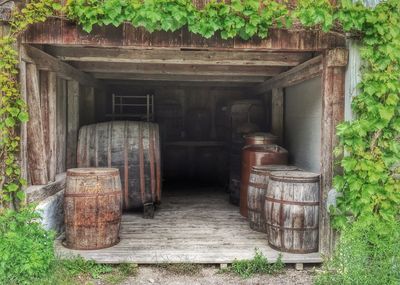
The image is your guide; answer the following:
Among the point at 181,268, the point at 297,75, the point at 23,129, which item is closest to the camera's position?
the point at 23,129

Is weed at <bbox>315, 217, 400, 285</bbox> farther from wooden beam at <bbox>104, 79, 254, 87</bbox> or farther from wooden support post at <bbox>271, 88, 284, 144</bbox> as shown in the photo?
wooden beam at <bbox>104, 79, 254, 87</bbox>

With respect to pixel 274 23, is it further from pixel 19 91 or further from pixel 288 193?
pixel 19 91

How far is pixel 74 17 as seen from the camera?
12.3 ft

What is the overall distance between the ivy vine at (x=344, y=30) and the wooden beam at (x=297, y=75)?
66 centimetres

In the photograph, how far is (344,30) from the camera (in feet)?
12.5

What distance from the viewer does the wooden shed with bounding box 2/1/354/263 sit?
4043 mm

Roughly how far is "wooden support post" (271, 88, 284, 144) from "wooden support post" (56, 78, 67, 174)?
3.53 meters

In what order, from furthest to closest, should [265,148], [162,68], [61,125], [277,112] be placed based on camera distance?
[277,112]
[162,68]
[265,148]
[61,125]

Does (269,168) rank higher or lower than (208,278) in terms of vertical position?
higher

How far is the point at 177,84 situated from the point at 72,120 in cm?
320

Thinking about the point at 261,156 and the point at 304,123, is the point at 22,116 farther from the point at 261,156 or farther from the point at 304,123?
the point at 304,123

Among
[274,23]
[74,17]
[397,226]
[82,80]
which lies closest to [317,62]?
[274,23]

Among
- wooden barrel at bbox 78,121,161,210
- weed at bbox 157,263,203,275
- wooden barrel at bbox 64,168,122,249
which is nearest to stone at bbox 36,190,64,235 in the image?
wooden barrel at bbox 64,168,122,249

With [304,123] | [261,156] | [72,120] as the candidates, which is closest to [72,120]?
[72,120]
